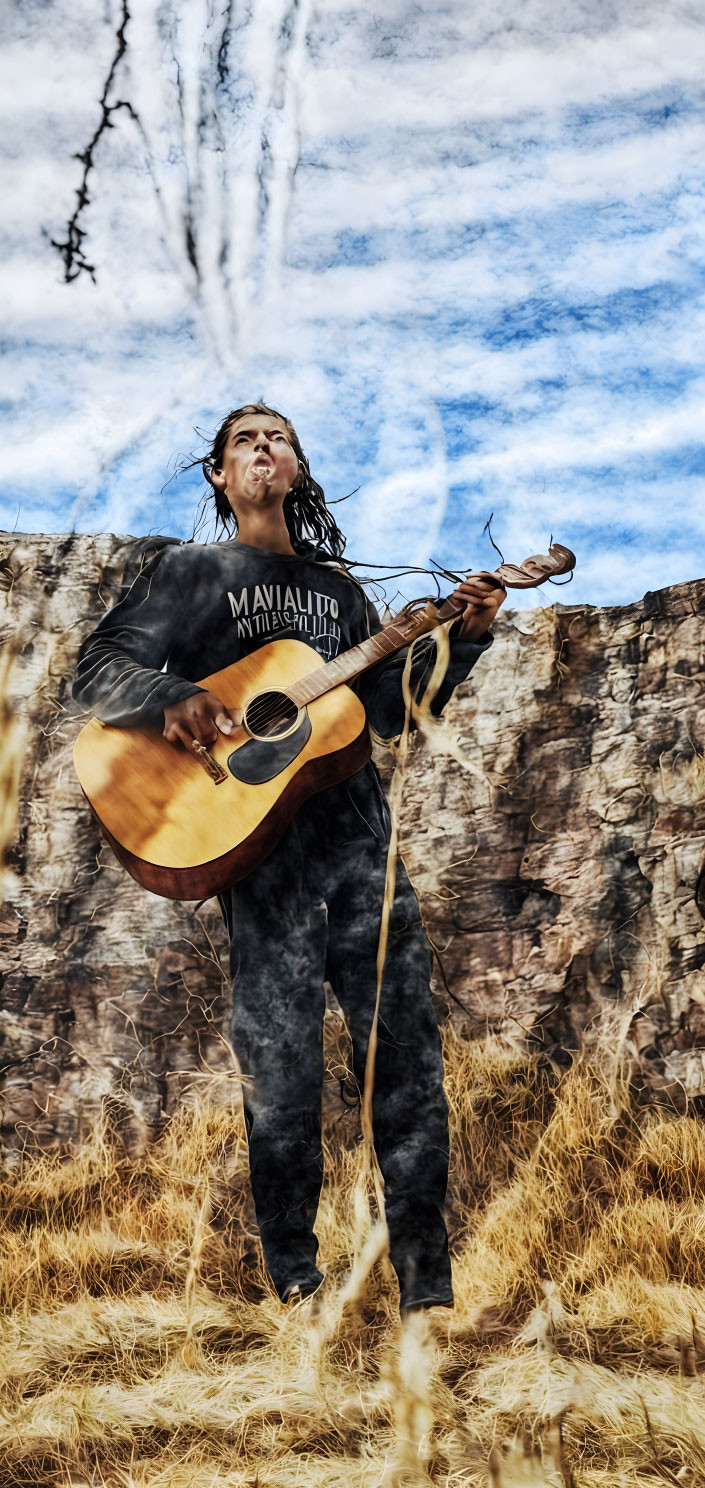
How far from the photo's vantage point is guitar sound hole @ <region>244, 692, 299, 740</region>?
2.12m

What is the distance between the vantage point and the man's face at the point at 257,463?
2.30 metres

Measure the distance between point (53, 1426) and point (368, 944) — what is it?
0.99m

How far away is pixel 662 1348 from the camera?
203 centimetres

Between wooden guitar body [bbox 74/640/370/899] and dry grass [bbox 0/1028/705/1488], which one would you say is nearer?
dry grass [bbox 0/1028/705/1488]

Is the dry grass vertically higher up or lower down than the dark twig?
lower down

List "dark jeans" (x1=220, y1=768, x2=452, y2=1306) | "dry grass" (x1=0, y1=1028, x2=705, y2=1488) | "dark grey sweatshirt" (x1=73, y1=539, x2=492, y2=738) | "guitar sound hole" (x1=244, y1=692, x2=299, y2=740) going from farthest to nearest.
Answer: "dark grey sweatshirt" (x1=73, y1=539, x2=492, y2=738) → "guitar sound hole" (x1=244, y1=692, x2=299, y2=740) → "dark jeans" (x1=220, y1=768, x2=452, y2=1306) → "dry grass" (x1=0, y1=1028, x2=705, y2=1488)

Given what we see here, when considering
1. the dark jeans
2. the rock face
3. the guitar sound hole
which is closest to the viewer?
the dark jeans

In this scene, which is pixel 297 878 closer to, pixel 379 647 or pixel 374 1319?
pixel 379 647

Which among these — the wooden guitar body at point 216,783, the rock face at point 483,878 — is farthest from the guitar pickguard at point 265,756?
the rock face at point 483,878

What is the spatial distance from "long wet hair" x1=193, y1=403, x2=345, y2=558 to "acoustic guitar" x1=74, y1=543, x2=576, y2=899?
331 mm

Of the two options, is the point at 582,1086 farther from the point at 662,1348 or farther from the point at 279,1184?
the point at 279,1184

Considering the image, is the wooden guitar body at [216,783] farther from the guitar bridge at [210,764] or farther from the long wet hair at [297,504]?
the long wet hair at [297,504]

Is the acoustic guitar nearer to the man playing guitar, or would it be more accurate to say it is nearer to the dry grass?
the man playing guitar

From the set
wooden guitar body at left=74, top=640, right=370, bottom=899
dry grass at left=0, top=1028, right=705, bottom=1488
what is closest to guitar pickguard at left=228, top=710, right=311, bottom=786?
Answer: wooden guitar body at left=74, top=640, right=370, bottom=899
